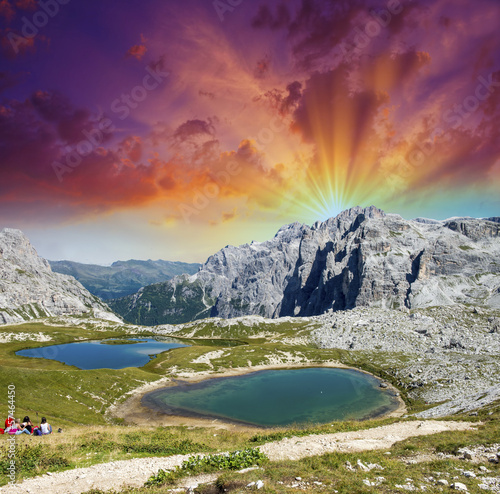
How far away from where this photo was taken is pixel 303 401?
86188 mm

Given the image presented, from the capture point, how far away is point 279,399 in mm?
87938

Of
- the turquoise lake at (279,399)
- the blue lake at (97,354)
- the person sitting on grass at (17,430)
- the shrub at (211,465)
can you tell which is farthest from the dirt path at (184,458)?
the blue lake at (97,354)

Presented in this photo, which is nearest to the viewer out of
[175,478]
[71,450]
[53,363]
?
[175,478]

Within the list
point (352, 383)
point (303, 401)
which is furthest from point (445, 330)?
point (303, 401)

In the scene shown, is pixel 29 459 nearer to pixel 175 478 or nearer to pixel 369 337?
pixel 175 478

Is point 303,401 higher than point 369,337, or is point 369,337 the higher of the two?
point 369,337

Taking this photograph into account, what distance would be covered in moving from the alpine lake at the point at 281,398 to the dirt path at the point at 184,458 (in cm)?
3779

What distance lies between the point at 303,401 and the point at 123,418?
167ft

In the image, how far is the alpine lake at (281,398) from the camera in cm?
7331

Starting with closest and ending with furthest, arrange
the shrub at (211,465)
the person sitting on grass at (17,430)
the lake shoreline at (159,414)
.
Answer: the shrub at (211,465), the person sitting on grass at (17,430), the lake shoreline at (159,414)

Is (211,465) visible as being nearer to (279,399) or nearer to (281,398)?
(279,399)

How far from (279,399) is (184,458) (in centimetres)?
7385

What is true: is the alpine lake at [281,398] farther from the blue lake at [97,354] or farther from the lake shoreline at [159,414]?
the blue lake at [97,354]

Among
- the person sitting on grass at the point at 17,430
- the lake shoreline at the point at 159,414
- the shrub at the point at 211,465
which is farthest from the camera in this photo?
the lake shoreline at the point at 159,414
